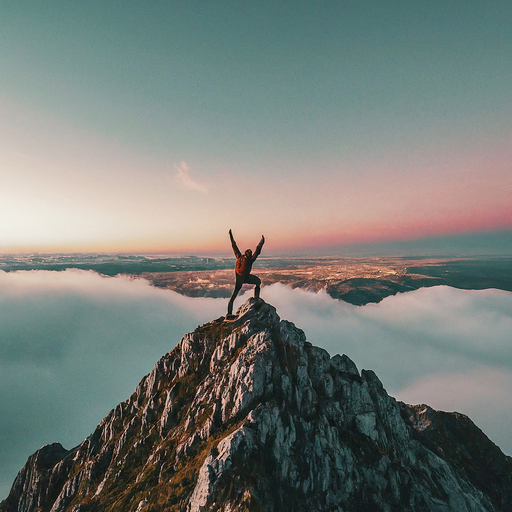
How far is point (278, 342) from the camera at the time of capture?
107 feet

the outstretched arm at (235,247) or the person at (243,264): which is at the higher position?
the outstretched arm at (235,247)

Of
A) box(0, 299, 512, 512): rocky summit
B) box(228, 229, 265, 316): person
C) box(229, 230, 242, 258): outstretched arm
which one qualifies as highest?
box(229, 230, 242, 258): outstretched arm

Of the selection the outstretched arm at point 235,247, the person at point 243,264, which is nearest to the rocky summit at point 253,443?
the person at point 243,264

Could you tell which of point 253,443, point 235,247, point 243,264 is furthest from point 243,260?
point 253,443

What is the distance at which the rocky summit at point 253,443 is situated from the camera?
926 inches

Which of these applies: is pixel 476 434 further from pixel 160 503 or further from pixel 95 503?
pixel 95 503

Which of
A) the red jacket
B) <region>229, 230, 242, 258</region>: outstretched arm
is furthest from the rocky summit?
<region>229, 230, 242, 258</region>: outstretched arm

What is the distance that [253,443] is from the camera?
936 inches

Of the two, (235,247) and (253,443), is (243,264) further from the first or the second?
(253,443)

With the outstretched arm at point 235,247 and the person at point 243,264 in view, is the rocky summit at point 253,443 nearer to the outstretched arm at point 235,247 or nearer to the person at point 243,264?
the person at point 243,264

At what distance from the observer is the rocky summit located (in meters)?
23.5

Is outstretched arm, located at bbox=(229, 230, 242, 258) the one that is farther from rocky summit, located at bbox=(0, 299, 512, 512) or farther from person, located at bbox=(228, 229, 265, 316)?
rocky summit, located at bbox=(0, 299, 512, 512)

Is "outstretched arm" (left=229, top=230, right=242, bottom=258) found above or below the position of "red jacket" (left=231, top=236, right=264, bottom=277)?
above

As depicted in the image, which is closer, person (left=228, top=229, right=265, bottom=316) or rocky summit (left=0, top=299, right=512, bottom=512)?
rocky summit (left=0, top=299, right=512, bottom=512)
